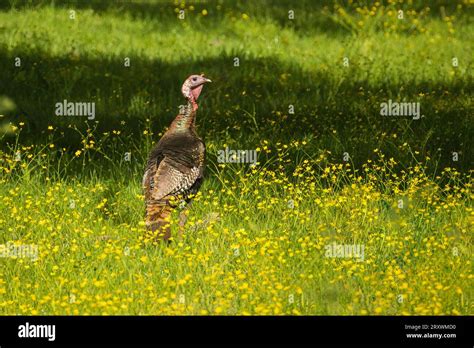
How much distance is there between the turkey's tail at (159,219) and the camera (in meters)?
8.57

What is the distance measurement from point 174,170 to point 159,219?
1.93 feet

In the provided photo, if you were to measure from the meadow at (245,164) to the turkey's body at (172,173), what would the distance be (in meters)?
0.23

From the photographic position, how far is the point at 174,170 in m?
9.07

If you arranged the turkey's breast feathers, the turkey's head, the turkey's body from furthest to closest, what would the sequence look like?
1. the turkey's head
2. the turkey's breast feathers
3. the turkey's body

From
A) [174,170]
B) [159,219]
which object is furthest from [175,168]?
[159,219]

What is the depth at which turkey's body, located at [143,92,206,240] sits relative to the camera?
28.7 feet

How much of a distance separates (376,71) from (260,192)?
19.4ft

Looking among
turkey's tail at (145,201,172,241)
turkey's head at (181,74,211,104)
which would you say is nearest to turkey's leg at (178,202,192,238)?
Result: turkey's tail at (145,201,172,241)

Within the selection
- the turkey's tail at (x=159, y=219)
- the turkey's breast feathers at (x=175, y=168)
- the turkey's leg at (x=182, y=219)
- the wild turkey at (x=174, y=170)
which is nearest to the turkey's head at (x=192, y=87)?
the wild turkey at (x=174, y=170)

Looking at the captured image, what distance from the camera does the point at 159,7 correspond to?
736 inches

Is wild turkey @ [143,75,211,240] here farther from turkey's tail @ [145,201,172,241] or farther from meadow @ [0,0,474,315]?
meadow @ [0,0,474,315]

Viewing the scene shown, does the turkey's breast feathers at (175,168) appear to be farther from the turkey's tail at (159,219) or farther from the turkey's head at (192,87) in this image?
the turkey's head at (192,87)
